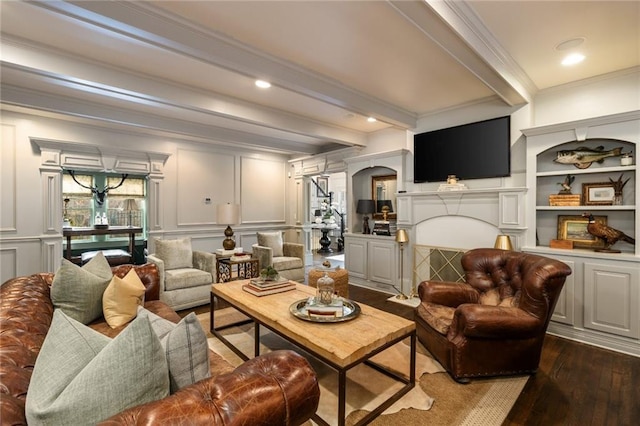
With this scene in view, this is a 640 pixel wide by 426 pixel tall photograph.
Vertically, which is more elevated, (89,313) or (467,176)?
(467,176)

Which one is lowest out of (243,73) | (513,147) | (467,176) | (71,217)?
(71,217)

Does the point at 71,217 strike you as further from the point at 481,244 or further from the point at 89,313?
the point at 481,244

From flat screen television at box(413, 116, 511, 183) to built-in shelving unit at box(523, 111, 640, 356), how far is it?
342mm

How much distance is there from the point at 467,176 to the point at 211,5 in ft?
11.4

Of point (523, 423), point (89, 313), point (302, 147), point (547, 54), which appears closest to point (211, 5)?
point (89, 313)

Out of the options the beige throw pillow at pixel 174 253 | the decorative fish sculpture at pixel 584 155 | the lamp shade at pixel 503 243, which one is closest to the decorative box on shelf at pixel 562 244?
the lamp shade at pixel 503 243

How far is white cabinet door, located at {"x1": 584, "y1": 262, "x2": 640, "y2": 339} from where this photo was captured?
2.76 m

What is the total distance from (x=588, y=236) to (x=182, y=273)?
4.79 m

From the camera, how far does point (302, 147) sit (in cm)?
645

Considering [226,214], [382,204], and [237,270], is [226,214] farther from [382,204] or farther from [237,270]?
[382,204]

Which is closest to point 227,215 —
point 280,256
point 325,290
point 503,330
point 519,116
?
point 280,256

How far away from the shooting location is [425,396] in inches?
84.5

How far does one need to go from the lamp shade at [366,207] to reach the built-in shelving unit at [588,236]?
2434 millimetres

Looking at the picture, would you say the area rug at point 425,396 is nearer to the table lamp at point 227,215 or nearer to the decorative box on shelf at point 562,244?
the decorative box on shelf at point 562,244
